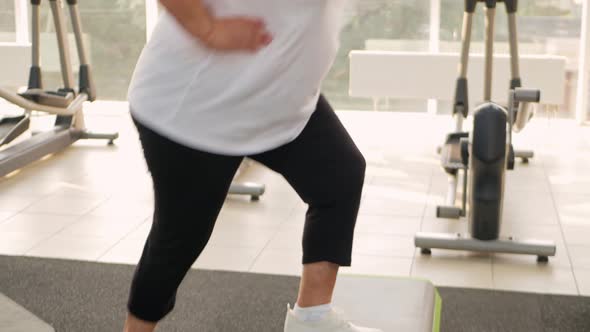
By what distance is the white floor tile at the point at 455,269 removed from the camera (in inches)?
113

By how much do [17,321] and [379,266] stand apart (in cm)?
140

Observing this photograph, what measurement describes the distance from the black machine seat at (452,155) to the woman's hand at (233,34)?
2.14 m

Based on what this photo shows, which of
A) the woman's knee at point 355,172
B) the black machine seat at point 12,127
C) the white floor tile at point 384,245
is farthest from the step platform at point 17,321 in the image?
the black machine seat at point 12,127

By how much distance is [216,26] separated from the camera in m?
1.46

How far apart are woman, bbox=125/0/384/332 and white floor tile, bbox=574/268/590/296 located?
1324 mm

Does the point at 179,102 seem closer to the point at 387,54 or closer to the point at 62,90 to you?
the point at 62,90

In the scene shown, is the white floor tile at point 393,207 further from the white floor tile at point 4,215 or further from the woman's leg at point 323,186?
the woman's leg at point 323,186

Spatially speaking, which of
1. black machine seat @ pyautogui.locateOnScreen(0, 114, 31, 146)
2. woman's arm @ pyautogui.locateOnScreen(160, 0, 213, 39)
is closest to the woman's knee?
woman's arm @ pyautogui.locateOnScreen(160, 0, 213, 39)

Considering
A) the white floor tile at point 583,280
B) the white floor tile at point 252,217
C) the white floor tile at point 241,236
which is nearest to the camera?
the white floor tile at point 583,280

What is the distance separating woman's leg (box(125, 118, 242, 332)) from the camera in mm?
1591

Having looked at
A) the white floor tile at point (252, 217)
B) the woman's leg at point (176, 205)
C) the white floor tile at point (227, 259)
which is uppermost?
the woman's leg at point (176, 205)

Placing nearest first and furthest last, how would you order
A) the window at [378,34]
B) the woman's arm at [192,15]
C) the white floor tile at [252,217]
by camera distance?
1. the woman's arm at [192,15]
2. the white floor tile at [252,217]
3. the window at [378,34]

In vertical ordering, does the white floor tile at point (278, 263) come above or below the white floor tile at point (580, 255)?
above

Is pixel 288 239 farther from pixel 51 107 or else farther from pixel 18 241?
pixel 51 107
